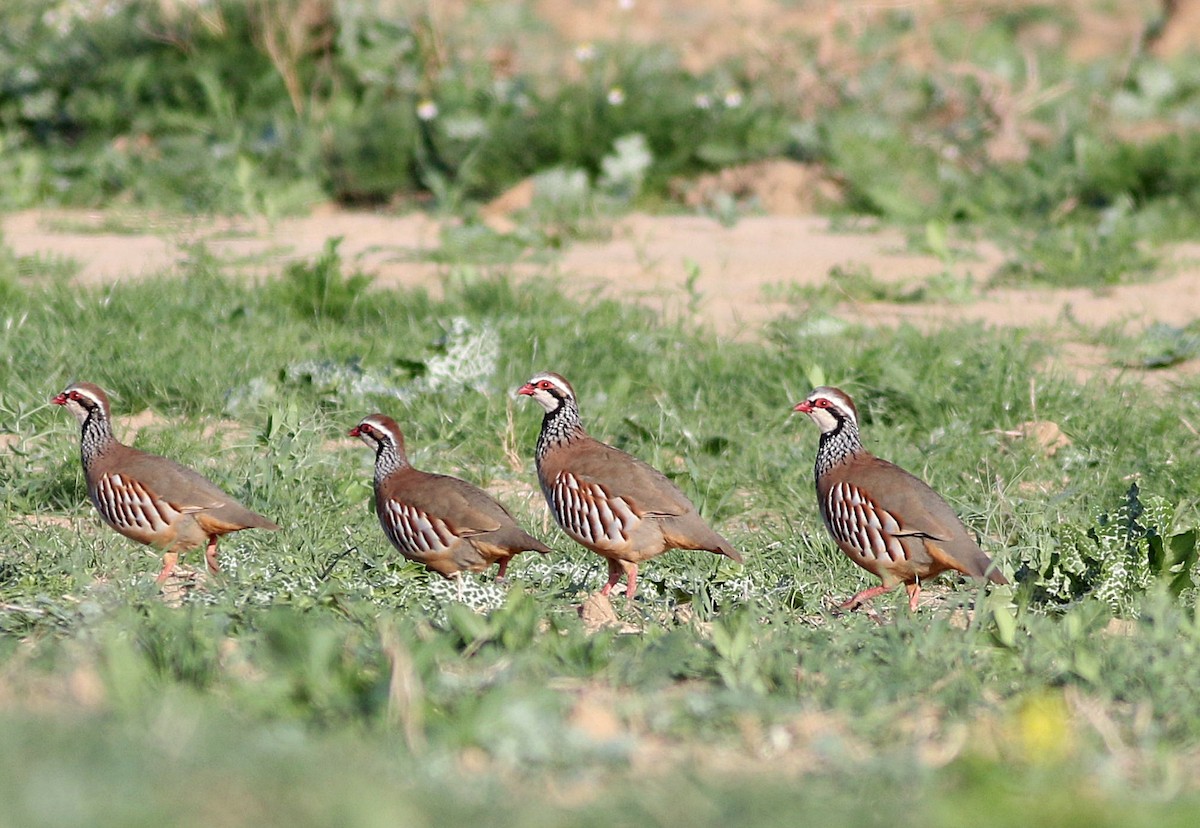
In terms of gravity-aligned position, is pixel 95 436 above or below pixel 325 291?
below

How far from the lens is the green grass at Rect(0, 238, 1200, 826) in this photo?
2684 mm

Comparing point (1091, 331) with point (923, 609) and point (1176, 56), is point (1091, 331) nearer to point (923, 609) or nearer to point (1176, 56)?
point (923, 609)

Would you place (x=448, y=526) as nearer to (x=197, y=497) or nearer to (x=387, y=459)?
(x=387, y=459)

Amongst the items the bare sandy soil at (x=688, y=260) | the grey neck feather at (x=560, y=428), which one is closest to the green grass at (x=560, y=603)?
the grey neck feather at (x=560, y=428)

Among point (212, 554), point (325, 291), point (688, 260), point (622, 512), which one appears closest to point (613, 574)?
point (622, 512)

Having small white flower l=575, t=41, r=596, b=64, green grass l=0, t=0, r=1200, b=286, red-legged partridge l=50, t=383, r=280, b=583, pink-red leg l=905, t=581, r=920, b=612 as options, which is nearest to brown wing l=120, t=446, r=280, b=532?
red-legged partridge l=50, t=383, r=280, b=583

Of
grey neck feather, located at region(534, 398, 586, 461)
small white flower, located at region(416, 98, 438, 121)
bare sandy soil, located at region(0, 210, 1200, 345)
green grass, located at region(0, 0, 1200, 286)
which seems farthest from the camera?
small white flower, located at region(416, 98, 438, 121)

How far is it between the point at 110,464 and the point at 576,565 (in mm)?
1397

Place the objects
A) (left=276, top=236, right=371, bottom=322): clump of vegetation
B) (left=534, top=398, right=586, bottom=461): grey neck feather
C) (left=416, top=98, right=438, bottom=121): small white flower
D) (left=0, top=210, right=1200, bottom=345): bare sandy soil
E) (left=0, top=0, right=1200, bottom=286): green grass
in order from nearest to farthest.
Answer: (left=534, top=398, right=586, bottom=461): grey neck feather → (left=276, top=236, right=371, bottom=322): clump of vegetation → (left=0, top=210, right=1200, bottom=345): bare sandy soil → (left=0, top=0, right=1200, bottom=286): green grass → (left=416, top=98, right=438, bottom=121): small white flower

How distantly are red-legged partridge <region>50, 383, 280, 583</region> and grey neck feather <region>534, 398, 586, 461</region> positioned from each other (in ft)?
2.97

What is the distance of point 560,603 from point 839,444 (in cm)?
113

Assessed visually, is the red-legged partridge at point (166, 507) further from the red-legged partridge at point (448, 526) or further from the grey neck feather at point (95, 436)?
the red-legged partridge at point (448, 526)

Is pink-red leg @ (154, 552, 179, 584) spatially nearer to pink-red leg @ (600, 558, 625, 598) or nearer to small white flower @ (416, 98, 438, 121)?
pink-red leg @ (600, 558, 625, 598)

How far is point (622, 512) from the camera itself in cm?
474
